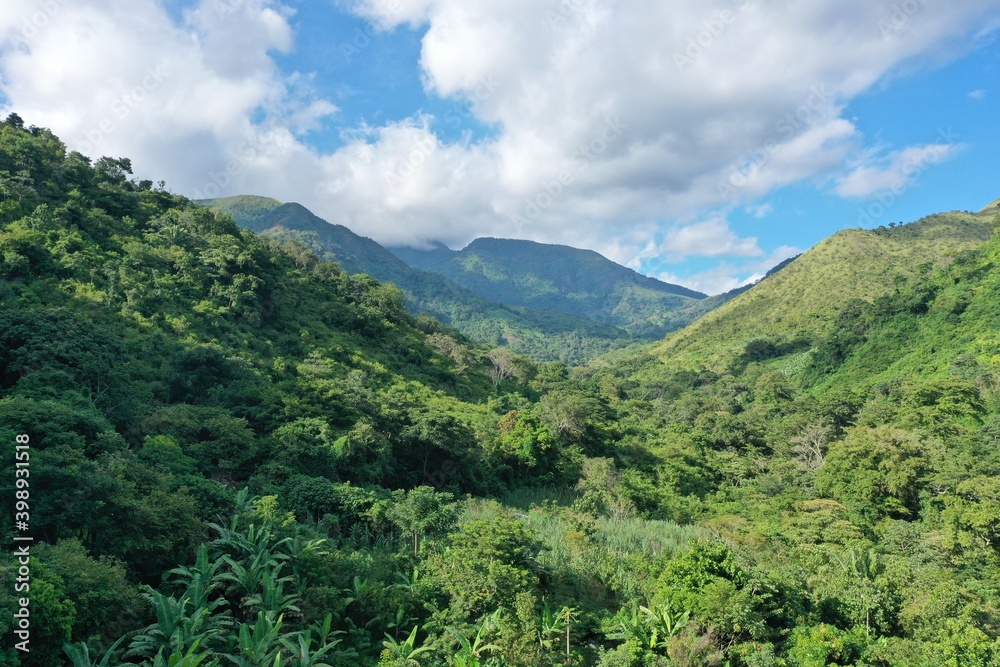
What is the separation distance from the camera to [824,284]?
104625 mm

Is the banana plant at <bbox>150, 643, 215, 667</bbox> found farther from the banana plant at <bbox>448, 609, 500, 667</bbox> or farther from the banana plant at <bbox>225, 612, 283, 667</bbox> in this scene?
the banana plant at <bbox>448, 609, 500, 667</bbox>

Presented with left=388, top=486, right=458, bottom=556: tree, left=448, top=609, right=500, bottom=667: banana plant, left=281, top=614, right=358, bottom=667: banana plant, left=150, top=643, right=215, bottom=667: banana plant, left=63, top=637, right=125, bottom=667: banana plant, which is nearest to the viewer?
left=63, top=637, right=125, bottom=667: banana plant

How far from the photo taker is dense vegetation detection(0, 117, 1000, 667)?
39.6 feet

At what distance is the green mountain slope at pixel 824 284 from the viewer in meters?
94.9

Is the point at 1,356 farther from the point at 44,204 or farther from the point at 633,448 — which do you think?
the point at 633,448

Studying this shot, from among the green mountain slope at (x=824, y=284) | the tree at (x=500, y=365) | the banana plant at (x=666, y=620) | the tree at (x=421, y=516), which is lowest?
the banana plant at (x=666, y=620)

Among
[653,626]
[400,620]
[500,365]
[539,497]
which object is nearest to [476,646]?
[400,620]

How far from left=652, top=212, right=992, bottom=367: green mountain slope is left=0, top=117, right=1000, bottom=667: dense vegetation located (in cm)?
4888

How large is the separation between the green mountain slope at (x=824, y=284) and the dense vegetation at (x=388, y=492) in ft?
160

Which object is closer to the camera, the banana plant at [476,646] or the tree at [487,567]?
the banana plant at [476,646]

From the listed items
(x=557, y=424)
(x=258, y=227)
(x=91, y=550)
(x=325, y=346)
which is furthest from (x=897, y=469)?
(x=258, y=227)

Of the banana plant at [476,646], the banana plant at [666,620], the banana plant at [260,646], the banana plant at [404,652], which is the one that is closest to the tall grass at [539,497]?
the banana plant at [666,620]

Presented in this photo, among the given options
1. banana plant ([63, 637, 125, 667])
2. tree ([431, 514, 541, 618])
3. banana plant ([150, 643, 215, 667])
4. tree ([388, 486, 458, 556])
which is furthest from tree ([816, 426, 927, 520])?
→ banana plant ([63, 637, 125, 667])

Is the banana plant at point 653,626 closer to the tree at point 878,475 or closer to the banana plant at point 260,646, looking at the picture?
the banana plant at point 260,646
